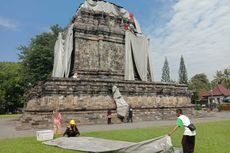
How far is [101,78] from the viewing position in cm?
2553

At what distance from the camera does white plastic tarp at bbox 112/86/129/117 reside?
21.4 meters

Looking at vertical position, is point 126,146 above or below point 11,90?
below

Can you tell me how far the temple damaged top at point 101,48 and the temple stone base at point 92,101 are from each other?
3.40 m

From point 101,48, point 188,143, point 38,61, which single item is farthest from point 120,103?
point 38,61

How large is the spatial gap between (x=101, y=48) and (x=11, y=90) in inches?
1351

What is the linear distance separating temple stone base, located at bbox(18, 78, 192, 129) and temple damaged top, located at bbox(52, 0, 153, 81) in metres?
3.40

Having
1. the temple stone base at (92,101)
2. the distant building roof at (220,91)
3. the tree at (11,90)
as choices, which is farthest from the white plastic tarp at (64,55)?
the distant building roof at (220,91)

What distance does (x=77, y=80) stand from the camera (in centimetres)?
2100

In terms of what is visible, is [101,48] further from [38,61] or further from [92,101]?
[38,61]

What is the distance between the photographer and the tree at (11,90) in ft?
175

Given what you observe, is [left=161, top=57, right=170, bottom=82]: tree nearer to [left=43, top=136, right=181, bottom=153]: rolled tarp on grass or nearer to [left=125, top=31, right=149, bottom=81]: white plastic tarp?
[left=125, top=31, right=149, bottom=81]: white plastic tarp

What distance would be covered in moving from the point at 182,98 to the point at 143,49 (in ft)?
21.6

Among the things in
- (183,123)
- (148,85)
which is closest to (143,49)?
(148,85)

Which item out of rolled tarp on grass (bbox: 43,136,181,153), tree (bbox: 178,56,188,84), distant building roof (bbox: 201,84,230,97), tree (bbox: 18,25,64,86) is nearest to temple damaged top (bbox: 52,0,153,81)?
tree (bbox: 18,25,64,86)
